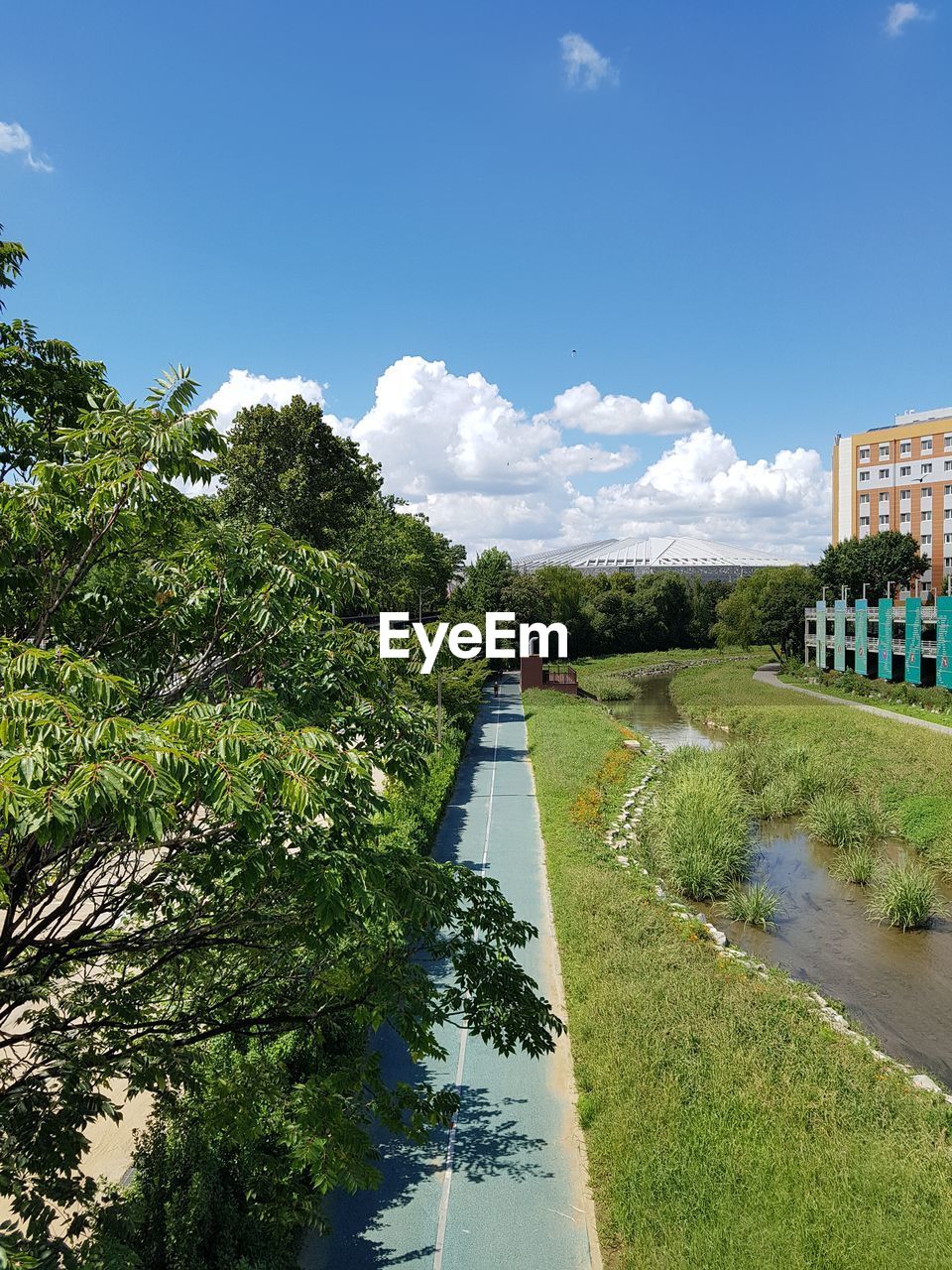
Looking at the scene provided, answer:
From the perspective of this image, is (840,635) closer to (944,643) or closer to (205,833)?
(944,643)

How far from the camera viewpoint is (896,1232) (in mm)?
5910

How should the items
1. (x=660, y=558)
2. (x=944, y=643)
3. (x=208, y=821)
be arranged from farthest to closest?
(x=660, y=558), (x=944, y=643), (x=208, y=821)

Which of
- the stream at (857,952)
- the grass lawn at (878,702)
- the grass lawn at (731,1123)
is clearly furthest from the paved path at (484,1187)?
the grass lawn at (878,702)

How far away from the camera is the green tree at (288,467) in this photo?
1142 inches

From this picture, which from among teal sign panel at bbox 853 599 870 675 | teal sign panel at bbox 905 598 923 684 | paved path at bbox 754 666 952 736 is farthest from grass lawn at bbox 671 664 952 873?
teal sign panel at bbox 853 599 870 675

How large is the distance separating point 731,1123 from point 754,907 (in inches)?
285

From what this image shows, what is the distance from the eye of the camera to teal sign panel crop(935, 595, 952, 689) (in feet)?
107

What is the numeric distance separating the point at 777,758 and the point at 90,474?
2302 centimetres

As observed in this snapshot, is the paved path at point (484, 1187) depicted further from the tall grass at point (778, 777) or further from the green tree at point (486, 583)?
the green tree at point (486, 583)

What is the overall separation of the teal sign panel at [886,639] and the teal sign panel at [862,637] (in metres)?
2.03

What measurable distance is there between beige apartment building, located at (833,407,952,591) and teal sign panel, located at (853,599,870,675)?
797 inches

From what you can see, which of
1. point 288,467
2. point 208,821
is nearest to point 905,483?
point 288,467

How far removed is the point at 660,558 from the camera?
104m

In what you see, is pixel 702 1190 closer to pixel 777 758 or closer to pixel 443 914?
pixel 443 914
